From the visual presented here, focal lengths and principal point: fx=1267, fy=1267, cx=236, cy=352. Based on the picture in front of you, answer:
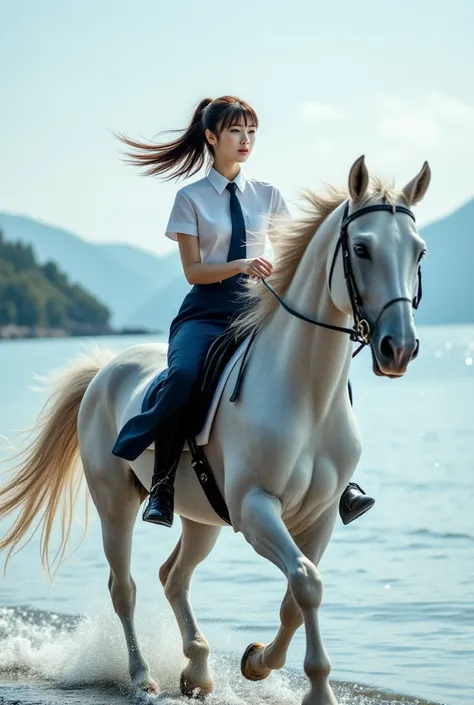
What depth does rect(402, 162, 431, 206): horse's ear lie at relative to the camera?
523cm

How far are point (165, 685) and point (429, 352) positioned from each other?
105 m

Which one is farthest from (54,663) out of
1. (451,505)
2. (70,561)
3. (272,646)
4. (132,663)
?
(451,505)

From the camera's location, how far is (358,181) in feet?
17.0

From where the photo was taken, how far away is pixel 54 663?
8.06m

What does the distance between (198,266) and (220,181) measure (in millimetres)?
496

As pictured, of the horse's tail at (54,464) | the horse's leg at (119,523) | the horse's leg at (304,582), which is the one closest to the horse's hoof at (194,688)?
the horse's leg at (119,523)

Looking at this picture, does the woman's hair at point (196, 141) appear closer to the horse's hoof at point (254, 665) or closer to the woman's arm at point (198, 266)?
the woman's arm at point (198, 266)

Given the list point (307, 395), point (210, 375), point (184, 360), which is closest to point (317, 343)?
point (307, 395)

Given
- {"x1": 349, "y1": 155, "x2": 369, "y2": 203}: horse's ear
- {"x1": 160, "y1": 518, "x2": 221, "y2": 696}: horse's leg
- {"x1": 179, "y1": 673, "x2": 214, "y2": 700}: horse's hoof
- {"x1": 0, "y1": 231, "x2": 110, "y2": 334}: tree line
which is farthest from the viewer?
{"x1": 0, "y1": 231, "x2": 110, "y2": 334}: tree line

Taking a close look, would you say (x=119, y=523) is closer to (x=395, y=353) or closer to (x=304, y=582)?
(x=304, y=582)

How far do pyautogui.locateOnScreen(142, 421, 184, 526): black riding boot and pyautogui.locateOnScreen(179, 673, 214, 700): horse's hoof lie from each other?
1.18 meters

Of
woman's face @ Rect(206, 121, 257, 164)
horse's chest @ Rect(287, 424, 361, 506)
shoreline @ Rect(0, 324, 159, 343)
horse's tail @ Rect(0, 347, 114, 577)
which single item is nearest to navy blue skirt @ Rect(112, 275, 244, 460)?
woman's face @ Rect(206, 121, 257, 164)

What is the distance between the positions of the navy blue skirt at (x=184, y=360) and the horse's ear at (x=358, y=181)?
4.01 feet

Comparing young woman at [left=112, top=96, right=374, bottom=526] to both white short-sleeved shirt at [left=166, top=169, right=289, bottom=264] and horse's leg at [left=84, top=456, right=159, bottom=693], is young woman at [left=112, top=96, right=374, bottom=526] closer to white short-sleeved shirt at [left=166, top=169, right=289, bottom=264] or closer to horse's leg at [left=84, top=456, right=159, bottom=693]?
white short-sleeved shirt at [left=166, top=169, right=289, bottom=264]
